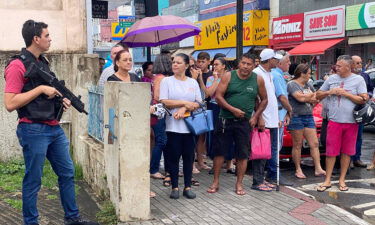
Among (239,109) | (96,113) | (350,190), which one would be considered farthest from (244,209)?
(96,113)

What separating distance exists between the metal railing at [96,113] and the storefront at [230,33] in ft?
68.7

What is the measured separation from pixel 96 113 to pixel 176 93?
148cm

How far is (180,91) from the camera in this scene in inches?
232

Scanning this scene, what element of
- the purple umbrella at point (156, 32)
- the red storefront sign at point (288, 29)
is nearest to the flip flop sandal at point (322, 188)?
the purple umbrella at point (156, 32)

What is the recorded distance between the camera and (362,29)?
20.5 metres

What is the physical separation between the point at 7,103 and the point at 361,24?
1856cm

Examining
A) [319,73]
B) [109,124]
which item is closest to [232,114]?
[109,124]

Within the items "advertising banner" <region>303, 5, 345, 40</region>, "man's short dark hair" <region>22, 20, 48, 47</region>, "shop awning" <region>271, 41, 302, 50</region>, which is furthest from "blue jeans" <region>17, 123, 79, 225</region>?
"shop awning" <region>271, 41, 302, 50</region>

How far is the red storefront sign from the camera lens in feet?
80.8

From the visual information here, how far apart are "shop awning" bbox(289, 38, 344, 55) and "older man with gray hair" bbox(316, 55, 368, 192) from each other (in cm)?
1497

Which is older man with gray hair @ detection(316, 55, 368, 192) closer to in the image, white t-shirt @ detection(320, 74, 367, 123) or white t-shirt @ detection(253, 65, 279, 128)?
white t-shirt @ detection(320, 74, 367, 123)

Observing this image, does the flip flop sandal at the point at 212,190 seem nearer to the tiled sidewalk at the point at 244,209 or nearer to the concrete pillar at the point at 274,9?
the tiled sidewalk at the point at 244,209

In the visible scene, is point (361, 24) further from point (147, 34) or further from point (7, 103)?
point (7, 103)

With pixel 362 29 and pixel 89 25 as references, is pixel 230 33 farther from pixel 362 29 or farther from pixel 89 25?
pixel 89 25
